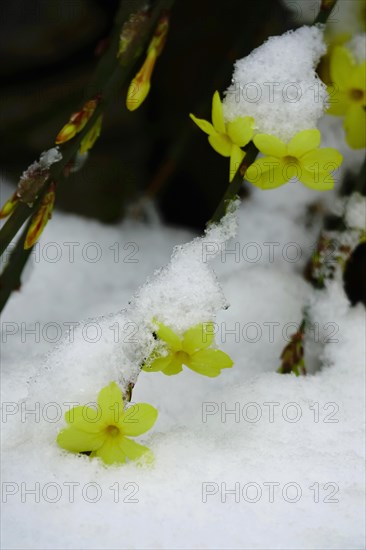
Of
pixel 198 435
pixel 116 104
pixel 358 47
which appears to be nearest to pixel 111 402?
pixel 198 435

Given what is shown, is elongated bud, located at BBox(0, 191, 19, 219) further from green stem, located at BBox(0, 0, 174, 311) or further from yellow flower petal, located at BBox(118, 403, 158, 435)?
yellow flower petal, located at BBox(118, 403, 158, 435)

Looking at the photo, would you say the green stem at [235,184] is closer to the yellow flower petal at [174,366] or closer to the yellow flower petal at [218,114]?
the yellow flower petal at [218,114]

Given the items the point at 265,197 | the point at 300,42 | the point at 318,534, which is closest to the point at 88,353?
the point at 318,534

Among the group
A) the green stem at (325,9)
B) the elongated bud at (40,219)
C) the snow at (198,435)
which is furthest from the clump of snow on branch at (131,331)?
the green stem at (325,9)

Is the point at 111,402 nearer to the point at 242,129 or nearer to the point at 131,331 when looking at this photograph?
the point at 131,331

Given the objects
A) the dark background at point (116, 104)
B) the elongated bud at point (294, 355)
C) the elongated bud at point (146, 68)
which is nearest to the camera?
the elongated bud at point (146, 68)

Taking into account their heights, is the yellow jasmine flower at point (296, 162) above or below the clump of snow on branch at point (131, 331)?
Answer: above
